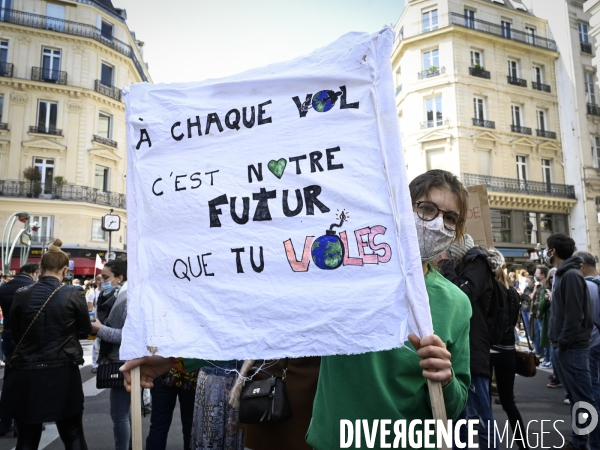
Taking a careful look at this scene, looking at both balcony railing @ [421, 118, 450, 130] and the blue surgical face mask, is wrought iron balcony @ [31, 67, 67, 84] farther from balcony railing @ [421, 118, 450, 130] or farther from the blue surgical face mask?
the blue surgical face mask

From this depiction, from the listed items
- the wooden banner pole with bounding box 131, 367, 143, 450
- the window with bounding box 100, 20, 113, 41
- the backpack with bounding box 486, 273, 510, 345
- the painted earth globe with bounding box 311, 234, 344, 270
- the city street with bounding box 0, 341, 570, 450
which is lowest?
the city street with bounding box 0, 341, 570, 450

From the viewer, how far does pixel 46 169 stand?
27672 mm

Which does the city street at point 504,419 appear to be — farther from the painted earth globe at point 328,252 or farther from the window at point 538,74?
the window at point 538,74

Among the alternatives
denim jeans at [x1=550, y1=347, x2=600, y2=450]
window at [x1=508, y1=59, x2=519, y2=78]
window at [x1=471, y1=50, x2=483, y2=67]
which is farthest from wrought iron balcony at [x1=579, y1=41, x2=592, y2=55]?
denim jeans at [x1=550, y1=347, x2=600, y2=450]

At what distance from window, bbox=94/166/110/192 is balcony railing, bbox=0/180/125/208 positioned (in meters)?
0.50

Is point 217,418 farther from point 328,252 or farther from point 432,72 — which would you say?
point 432,72

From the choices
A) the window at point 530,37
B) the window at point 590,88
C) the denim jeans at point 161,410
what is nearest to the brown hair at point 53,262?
the denim jeans at point 161,410

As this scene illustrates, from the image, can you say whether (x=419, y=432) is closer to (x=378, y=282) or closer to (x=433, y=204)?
(x=378, y=282)

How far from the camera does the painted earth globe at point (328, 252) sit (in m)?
1.77

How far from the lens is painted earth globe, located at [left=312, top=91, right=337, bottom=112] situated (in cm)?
190

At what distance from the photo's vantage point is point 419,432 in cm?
172

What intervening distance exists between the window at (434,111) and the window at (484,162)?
315 cm

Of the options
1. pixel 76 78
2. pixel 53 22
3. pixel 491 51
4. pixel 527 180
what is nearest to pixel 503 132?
pixel 527 180

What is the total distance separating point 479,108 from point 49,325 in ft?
97.4
